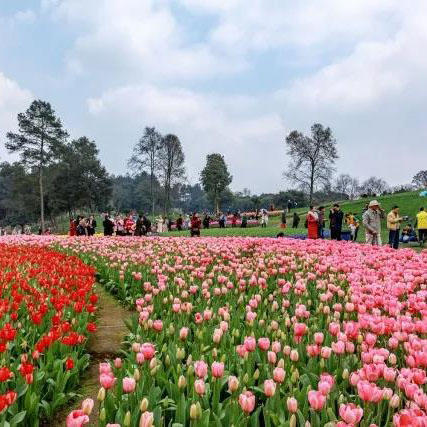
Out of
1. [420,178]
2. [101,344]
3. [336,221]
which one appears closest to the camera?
[101,344]

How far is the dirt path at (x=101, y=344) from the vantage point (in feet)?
14.1

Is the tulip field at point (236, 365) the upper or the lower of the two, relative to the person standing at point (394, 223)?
lower

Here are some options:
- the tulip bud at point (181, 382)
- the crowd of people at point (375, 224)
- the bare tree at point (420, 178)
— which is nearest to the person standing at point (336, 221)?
the crowd of people at point (375, 224)

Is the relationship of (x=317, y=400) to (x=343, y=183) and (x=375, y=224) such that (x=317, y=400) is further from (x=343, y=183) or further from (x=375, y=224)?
(x=343, y=183)

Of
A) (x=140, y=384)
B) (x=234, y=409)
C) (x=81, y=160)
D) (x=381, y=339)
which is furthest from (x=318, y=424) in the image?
(x=81, y=160)

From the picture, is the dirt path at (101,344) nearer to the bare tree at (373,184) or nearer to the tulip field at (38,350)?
the tulip field at (38,350)

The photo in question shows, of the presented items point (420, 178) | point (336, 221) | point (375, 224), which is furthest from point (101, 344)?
point (420, 178)

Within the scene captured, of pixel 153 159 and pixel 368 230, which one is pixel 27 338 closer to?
pixel 368 230

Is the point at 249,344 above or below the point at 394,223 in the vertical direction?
below

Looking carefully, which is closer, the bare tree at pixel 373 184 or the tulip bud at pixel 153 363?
A: the tulip bud at pixel 153 363

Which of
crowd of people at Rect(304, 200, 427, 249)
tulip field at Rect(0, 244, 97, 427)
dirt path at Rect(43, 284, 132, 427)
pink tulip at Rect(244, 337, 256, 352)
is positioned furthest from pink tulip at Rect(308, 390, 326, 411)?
crowd of people at Rect(304, 200, 427, 249)

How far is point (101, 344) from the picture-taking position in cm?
619

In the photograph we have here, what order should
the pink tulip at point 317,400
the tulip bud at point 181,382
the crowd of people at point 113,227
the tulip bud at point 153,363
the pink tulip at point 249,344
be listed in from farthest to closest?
the crowd of people at point 113,227
the pink tulip at point 249,344
the tulip bud at point 153,363
the tulip bud at point 181,382
the pink tulip at point 317,400

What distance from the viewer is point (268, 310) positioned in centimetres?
636
